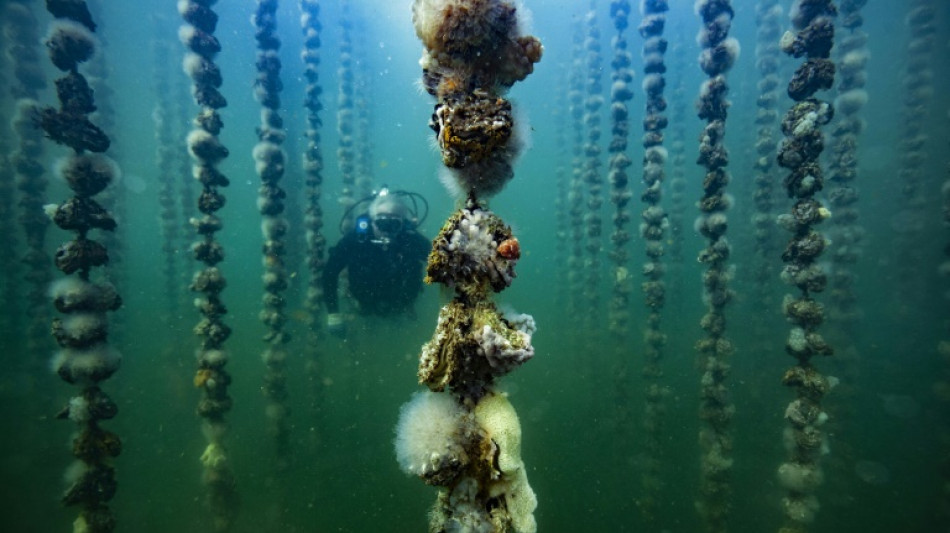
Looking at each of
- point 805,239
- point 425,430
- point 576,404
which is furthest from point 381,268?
point 576,404

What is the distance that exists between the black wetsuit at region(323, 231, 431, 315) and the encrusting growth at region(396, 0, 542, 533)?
32.3ft

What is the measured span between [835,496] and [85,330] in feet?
57.4

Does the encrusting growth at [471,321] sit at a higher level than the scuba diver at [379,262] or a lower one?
lower

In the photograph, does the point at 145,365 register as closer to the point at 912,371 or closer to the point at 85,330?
the point at 85,330

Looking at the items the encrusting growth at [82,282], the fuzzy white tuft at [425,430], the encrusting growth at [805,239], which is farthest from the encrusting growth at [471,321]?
the encrusting growth at [82,282]

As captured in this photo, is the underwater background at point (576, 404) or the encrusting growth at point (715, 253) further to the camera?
the underwater background at point (576, 404)

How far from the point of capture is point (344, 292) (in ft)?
43.8

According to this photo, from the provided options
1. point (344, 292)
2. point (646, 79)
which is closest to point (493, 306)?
point (646, 79)

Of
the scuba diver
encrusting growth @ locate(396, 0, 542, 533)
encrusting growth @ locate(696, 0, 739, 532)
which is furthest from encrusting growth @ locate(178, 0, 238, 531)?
encrusting growth @ locate(696, 0, 739, 532)

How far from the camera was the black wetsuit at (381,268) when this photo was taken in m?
12.0

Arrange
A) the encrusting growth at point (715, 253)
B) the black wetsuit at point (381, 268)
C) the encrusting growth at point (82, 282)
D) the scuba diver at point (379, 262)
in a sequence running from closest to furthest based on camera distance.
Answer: the encrusting growth at point (82, 282)
the encrusting growth at point (715, 253)
the scuba diver at point (379, 262)
the black wetsuit at point (381, 268)

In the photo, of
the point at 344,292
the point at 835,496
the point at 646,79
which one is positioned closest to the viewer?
the point at 646,79

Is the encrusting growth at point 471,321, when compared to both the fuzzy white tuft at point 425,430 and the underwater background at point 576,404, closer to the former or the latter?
the fuzzy white tuft at point 425,430

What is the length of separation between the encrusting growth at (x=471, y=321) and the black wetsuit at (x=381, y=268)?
984 cm
